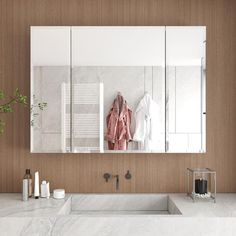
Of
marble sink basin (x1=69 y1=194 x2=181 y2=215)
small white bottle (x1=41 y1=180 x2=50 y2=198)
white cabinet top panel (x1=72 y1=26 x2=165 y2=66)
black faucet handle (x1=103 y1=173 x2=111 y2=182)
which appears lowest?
marble sink basin (x1=69 y1=194 x2=181 y2=215)

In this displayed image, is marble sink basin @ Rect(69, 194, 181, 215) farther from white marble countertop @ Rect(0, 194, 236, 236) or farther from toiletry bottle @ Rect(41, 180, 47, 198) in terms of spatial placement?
white marble countertop @ Rect(0, 194, 236, 236)

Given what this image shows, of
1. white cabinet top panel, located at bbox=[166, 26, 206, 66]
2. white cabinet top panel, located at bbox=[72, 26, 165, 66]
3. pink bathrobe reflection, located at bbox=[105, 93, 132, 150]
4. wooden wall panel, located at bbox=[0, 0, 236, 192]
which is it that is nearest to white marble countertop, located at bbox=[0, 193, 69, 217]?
wooden wall panel, located at bbox=[0, 0, 236, 192]

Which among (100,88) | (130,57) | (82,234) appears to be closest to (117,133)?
(100,88)

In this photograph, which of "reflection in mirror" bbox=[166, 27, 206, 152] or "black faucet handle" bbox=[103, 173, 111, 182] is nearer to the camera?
"reflection in mirror" bbox=[166, 27, 206, 152]

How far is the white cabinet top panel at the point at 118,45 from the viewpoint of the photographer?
272cm

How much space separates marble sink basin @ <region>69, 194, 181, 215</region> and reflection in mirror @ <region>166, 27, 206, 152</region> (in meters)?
0.46

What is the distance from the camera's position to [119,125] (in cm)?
272

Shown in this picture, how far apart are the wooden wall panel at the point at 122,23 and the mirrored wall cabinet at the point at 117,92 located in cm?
21

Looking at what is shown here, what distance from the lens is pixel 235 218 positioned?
2.22 meters

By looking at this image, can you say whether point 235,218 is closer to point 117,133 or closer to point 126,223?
point 126,223

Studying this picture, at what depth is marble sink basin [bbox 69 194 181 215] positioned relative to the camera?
281cm

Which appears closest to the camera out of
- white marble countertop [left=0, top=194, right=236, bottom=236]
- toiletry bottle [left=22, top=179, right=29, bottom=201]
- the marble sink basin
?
white marble countertop [left=0, top=194, right=236, bottom=236]

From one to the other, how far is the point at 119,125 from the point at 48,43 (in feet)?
2.74

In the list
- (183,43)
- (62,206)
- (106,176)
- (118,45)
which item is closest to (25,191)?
(62,206)
